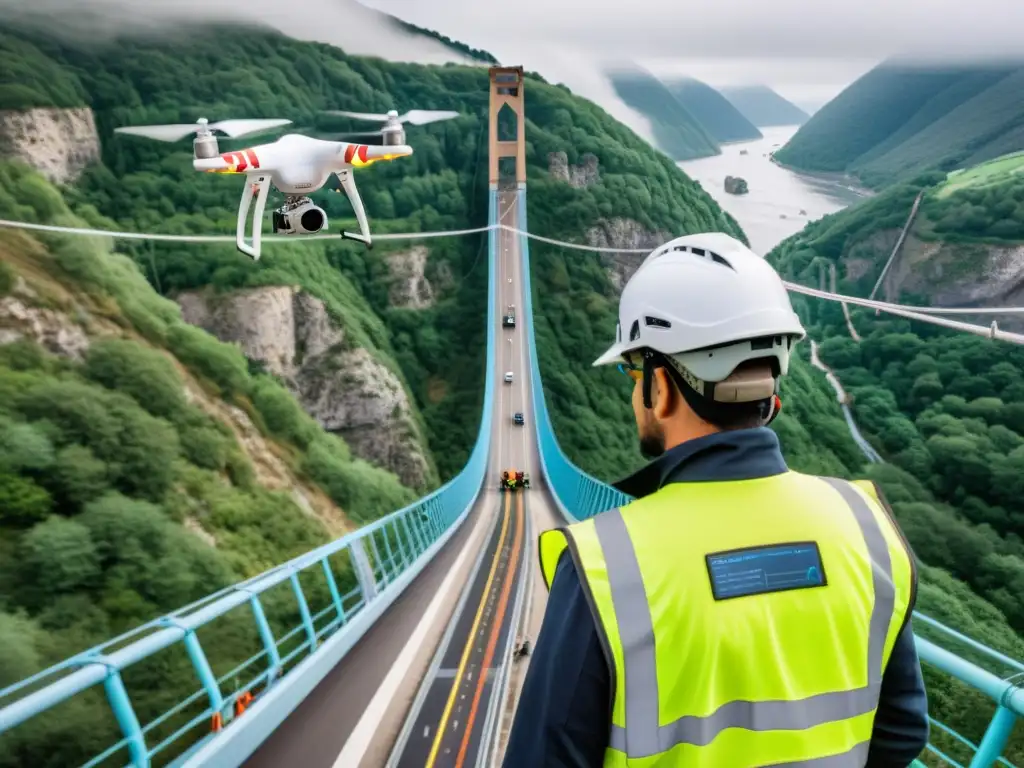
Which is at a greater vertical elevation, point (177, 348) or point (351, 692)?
point (177, 348)

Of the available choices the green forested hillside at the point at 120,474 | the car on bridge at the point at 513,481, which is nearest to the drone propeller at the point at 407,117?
the green forested hillside at the point at 120,474

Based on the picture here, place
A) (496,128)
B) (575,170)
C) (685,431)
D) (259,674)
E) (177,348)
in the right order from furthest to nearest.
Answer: (575,170), (496,128), (177,348), (259,674), (685,431)

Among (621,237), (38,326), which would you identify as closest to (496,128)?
(621,237)

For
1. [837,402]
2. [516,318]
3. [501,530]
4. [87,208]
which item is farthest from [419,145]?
[501,530]

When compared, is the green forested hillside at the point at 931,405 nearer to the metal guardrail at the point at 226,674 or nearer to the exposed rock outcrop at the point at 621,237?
the exposed rock outcrop at the point at 621,237

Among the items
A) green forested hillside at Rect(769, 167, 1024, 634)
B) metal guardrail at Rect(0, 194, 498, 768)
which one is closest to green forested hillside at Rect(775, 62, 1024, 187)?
green forested hillside at Rect(769, 167, 1024, 634)

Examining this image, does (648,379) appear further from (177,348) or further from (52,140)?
(52,140)
